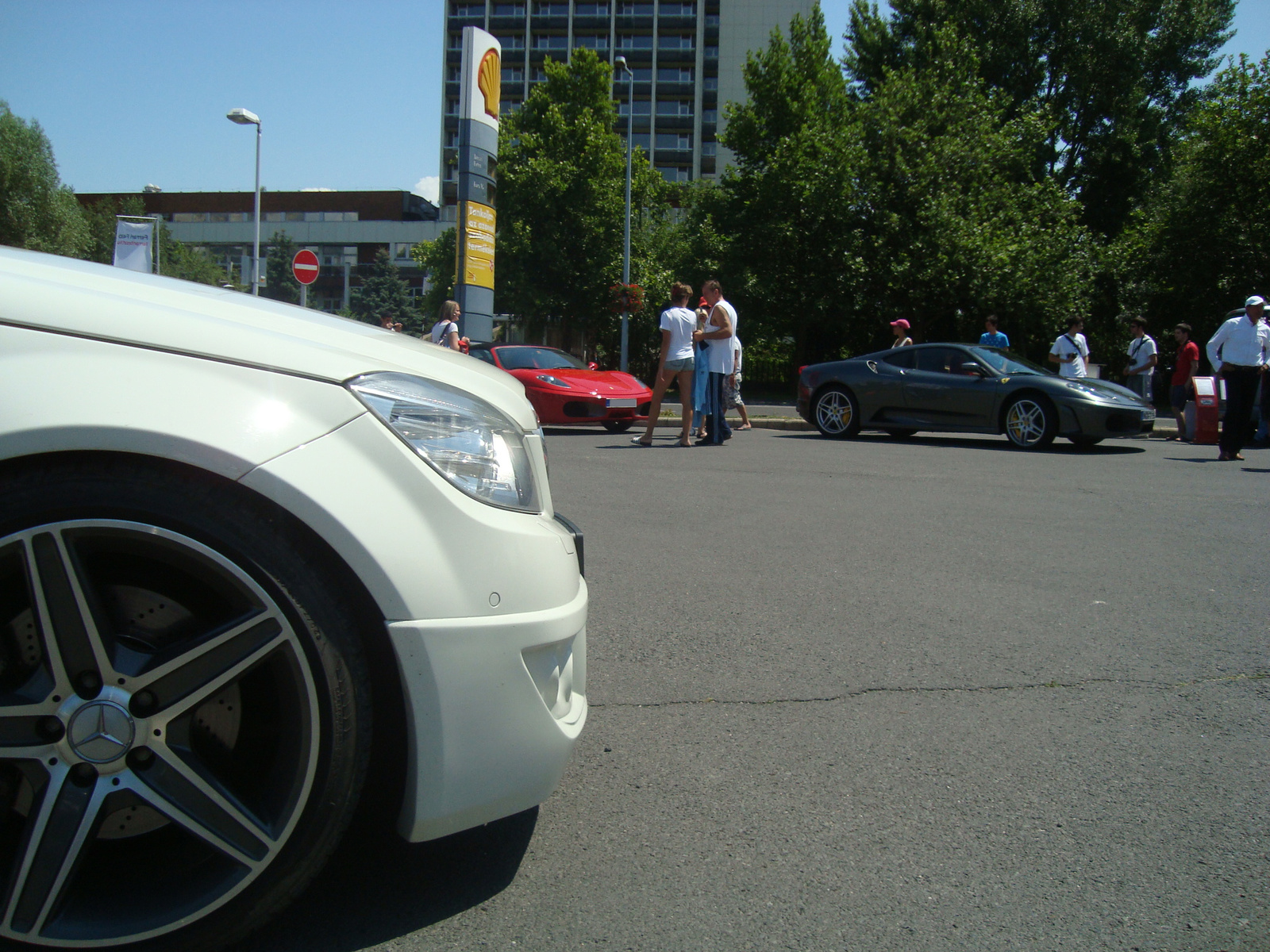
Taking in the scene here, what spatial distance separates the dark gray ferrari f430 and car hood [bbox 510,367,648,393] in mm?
2596

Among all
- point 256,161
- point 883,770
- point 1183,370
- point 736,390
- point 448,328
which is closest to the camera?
point 883,770

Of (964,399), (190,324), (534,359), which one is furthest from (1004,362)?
(190,324)

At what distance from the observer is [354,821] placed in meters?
1.92

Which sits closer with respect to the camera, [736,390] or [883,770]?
[883,770]

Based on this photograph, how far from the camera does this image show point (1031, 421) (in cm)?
1226

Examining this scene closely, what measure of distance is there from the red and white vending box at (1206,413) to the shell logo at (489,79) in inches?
497

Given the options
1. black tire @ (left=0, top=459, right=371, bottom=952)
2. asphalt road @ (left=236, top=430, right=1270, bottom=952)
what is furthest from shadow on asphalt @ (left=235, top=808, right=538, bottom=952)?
black tire @ (left=0, top=459, right=371, bottom=952)

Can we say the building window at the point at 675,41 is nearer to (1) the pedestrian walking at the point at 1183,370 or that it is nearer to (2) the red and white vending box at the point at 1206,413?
(1) the pedestrian walking at the point at 1183,370

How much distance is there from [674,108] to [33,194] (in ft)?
177

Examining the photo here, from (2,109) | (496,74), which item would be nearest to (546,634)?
(496,74)

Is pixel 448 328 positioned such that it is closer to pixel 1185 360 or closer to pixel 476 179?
pixel 476 179

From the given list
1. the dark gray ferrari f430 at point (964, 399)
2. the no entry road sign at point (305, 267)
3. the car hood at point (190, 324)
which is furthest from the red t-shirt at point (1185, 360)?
the car hood at point (190, 324)

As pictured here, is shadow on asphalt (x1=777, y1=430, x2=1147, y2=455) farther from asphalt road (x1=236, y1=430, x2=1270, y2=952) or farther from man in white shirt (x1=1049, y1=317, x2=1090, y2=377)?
asphalt road (x1=236, y1=430, x2=1270, y2=952)

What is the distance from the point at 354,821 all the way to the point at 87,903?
456 mm
